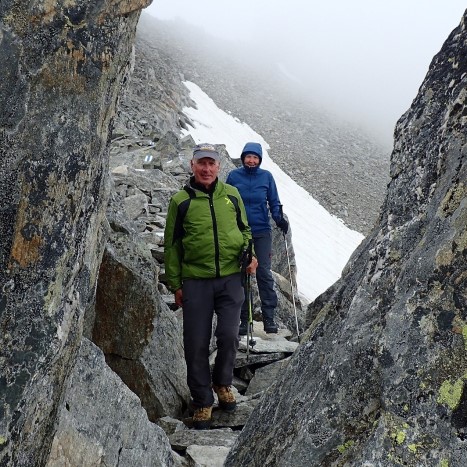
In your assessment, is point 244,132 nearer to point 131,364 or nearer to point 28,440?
point 131,364

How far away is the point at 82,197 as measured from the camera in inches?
141

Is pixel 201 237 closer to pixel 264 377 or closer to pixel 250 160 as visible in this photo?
pixel 264 377

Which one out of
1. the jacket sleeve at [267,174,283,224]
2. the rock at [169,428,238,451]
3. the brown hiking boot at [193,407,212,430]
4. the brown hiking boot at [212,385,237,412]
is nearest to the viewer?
the rock at [169,428,238,451]

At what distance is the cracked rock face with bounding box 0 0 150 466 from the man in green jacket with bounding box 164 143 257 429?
2.48m

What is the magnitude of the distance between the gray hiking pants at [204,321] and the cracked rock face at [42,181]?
2620 mm

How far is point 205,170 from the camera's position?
238 inches

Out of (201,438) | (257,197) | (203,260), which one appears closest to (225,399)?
(201,438)

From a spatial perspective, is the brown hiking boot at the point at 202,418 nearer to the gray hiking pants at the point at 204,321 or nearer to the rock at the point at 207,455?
the gray hiking pants at the point at 204,321

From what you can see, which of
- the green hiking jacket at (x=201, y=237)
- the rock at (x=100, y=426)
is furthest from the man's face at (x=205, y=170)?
the rock at (x=100, y=426)

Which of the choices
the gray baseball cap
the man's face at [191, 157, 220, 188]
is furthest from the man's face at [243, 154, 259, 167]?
the man's face at [191, 157, 220, 188]

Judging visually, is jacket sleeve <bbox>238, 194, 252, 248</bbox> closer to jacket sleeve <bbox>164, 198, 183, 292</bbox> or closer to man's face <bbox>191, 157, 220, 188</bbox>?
man's face <bbox>191, 157, 220, 188</bbox>

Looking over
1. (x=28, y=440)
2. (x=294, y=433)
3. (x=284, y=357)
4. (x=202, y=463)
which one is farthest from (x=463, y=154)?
(x=284, y=357)

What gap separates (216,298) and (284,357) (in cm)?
252

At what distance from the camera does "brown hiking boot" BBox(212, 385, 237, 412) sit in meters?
6.55
